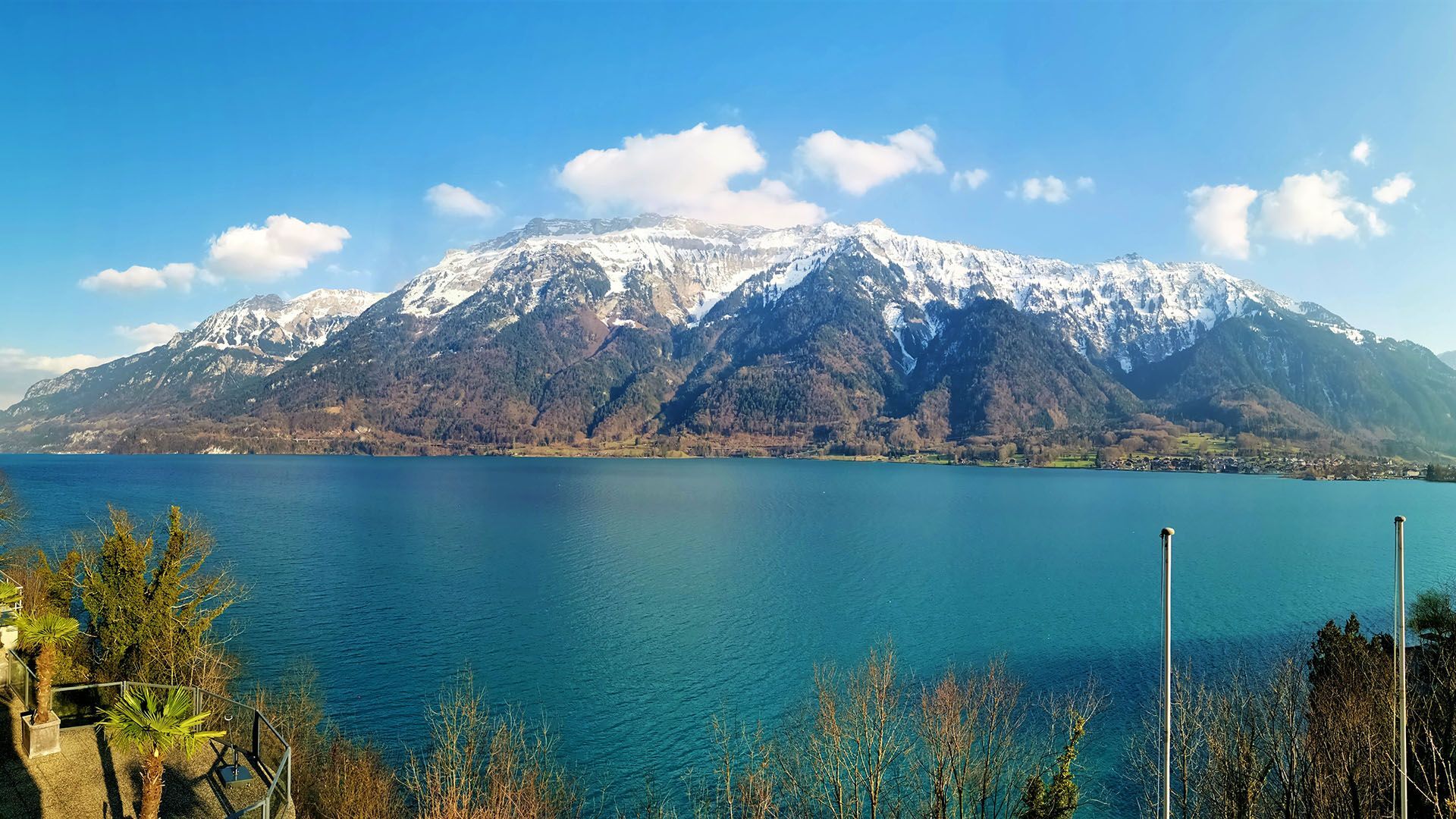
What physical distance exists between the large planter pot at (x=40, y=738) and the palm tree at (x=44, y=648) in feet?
0.44

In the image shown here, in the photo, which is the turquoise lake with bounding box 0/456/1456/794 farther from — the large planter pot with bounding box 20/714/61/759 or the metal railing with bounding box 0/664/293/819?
the large planter pot with bounding box 20/714/61/759

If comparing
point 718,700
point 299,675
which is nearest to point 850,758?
point 718,700

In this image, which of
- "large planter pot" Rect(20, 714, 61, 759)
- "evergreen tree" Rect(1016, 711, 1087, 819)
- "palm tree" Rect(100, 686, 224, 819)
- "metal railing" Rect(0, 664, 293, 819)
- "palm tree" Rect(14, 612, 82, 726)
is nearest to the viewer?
"palm tree" Rect(100, 686, 224, 819)

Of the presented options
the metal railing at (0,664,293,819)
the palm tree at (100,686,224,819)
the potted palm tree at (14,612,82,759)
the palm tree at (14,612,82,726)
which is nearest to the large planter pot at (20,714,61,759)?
the potted palm tree at (14,612,82,759)

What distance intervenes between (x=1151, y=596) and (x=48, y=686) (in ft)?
230

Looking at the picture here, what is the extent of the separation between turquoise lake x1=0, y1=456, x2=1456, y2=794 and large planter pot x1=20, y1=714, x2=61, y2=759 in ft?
46.8

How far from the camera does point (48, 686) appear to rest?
65.8 feet

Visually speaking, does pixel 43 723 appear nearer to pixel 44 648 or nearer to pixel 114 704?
pixel 114 704

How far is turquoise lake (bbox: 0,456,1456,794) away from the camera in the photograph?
131 ft

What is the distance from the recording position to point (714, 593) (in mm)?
64188

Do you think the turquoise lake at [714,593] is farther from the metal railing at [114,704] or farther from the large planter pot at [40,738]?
the large planter pot at [40,738]

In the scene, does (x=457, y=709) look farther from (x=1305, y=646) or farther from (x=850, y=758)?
(x=1305, y=646)

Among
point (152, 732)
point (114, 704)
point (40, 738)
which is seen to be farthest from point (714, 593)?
point (152, 732)

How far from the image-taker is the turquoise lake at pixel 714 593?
40031 millimetres
